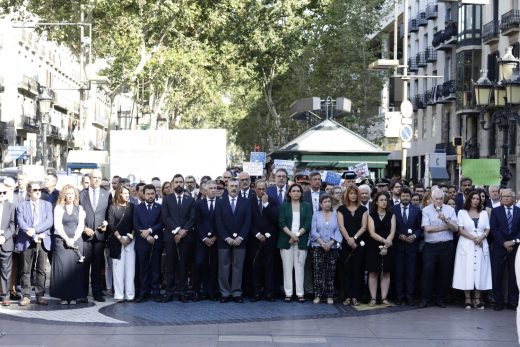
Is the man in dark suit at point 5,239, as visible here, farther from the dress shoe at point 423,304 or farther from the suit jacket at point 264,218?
the dress shoe at point 423,304

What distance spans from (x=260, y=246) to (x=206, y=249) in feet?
2.80

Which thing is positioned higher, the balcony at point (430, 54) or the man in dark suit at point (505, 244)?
the balcony at point (430, 54)

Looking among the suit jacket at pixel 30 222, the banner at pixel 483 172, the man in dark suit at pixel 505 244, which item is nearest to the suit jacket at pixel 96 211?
the suit jacket at pixel 30 222

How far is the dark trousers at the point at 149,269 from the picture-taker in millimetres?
15633

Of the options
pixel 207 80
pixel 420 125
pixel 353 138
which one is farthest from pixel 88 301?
pixel 420 125

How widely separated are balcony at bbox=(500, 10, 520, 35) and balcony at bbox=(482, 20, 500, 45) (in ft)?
5.33

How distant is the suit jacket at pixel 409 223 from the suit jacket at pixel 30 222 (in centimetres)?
522

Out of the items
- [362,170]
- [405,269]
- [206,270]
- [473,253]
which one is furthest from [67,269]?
[362,170]

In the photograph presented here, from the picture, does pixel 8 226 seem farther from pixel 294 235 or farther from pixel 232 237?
pixel 294 235

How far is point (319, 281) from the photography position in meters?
15.6

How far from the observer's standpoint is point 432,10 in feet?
194

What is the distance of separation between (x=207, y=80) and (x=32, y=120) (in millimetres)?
21224

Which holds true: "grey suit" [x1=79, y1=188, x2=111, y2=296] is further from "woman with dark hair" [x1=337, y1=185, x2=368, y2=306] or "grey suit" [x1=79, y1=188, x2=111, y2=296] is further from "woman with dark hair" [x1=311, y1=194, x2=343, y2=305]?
"woman with dark hair" [x1=337, y1=185, x2=368, y2=306]

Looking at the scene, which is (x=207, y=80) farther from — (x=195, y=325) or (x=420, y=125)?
(x=195, y=325)
